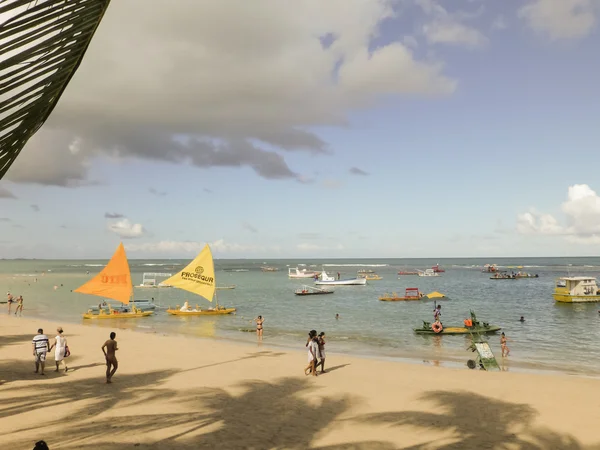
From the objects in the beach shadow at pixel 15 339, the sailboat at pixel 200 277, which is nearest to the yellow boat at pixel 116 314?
the sailboat at pixel 200 277

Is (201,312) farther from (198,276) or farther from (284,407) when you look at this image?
(284,407)

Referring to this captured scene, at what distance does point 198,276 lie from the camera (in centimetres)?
3994

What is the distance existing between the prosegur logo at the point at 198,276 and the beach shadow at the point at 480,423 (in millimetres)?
27651

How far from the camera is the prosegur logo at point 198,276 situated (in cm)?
3972

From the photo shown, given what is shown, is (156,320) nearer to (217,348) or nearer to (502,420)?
(217,348)

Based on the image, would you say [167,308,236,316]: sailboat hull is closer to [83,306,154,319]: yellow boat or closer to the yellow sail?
[83,306,154,319]: yellow boat

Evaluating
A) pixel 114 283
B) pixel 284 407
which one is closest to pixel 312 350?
pixel 284 407

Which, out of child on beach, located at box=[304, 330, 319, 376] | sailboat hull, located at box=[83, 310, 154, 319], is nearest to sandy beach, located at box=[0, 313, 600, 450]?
child on beach, located at box=[304, 330, 319, 376]

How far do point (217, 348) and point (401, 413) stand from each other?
589 inches

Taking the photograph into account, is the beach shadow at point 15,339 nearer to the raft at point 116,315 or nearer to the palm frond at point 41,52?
the raft at point 116,315

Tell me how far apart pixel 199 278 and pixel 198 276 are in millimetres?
208

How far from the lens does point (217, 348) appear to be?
85.9 ft

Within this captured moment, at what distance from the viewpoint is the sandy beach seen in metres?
11.3

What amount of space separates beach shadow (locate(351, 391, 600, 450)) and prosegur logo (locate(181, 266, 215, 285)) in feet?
90.7
